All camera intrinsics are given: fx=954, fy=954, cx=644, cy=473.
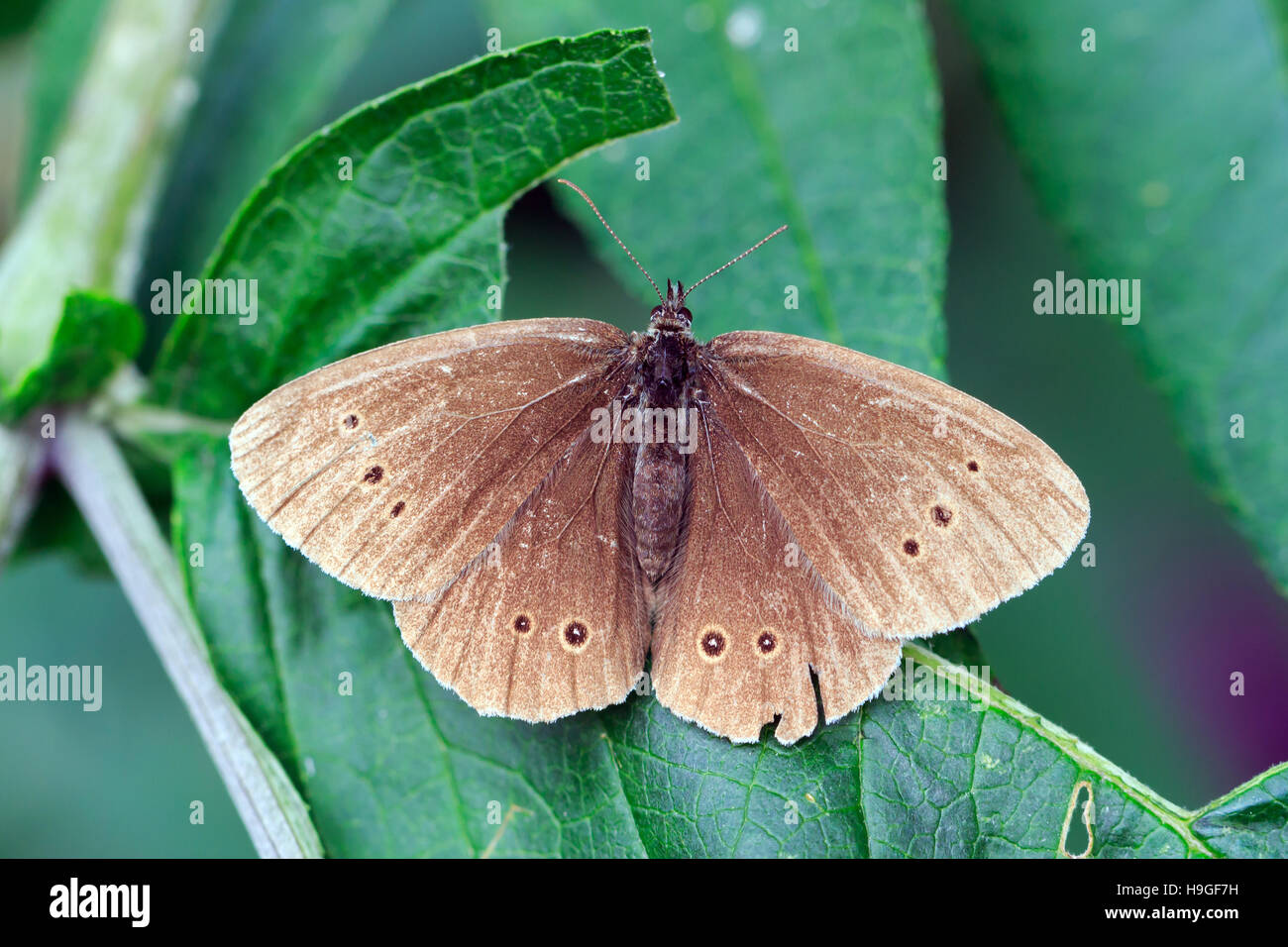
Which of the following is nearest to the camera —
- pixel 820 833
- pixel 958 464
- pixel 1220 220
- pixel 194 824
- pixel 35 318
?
pixel 820 833

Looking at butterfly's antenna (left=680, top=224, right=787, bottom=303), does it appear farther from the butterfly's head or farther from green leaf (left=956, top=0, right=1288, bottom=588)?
green leaf (left=956, top=0, right=1288, bottom=588)

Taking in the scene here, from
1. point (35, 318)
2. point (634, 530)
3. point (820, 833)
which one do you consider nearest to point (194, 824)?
point (35, 318)

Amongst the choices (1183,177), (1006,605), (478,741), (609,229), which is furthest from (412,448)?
(1183,177)

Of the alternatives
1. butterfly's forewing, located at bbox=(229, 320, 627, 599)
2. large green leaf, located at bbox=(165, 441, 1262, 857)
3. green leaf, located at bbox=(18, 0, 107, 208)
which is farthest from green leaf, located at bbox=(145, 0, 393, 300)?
butterfly's forewing, located at bbox=(229, 320, 627, 599)

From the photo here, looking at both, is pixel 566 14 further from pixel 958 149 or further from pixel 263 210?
pixel 958 149

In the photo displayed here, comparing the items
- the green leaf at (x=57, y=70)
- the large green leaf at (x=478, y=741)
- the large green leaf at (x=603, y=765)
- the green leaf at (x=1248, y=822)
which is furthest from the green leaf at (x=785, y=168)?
the green leaf at (x=57, y=70)
